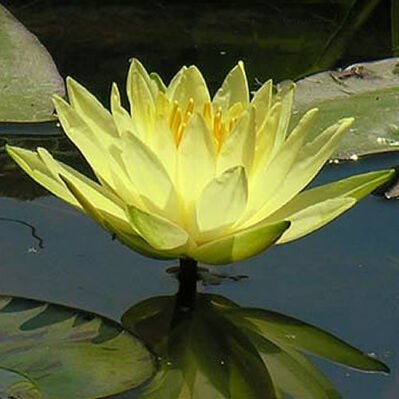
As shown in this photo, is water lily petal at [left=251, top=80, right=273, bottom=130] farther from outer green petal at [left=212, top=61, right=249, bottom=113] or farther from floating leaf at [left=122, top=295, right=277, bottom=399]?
floating leaf at [left=122, top=295, right=277, bottom=399]

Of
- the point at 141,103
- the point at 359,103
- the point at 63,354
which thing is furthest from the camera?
the point at 359,103

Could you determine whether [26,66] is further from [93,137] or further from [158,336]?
[158,336]

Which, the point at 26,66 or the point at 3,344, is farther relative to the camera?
the point at 26,66

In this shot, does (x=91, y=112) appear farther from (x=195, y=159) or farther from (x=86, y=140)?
(x=195, y=159)

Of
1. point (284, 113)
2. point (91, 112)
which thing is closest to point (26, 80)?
point (91, 112)

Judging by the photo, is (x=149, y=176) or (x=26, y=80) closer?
(x=149, y=176)

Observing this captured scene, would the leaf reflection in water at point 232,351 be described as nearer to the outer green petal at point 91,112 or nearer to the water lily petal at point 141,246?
the water lily petal at point 141,246

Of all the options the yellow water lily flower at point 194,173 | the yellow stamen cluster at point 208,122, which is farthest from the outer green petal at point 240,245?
the yellow stamen cluster at point 208,122

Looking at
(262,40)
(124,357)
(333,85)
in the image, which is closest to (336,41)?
(262,40)
